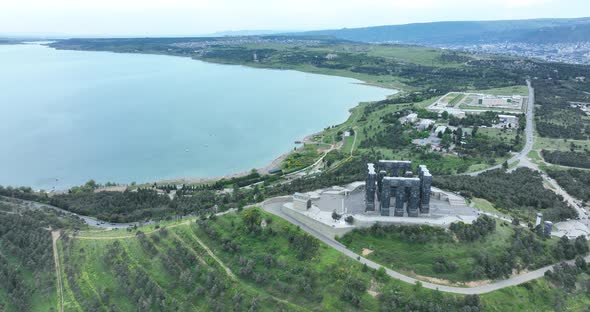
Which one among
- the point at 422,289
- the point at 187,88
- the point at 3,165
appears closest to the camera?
the point at 422,289

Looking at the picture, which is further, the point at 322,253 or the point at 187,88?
the point at 187,88

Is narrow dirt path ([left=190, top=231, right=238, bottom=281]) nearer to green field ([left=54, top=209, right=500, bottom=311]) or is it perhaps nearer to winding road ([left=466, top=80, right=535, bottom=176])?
green field ([left=54, top=209, right=500, bottom=311])

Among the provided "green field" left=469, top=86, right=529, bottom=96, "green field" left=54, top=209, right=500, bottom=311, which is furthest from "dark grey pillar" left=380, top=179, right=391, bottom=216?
"green field" left=469, top=86, right=529, bottom=96

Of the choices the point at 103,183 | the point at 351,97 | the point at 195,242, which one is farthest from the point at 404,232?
the point at 351,97

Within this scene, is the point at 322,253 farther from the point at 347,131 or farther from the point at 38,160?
the point at 38,160

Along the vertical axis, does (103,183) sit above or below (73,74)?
below

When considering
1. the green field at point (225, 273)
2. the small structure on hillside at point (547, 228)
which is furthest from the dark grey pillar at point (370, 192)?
the small structure on hillside at point (547, 228)

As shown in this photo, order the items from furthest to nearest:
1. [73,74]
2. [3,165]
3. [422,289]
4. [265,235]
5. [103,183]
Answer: [73,74] < [3,165] < [103,183] < [265,235] < [422,289]
